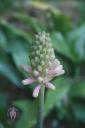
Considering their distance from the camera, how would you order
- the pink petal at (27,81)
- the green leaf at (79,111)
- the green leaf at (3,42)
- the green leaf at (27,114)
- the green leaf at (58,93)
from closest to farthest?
1. the pink petal at (27,81)
2. the green leaf at (27,114)
3. the green leaf at (58,93)
4. the green leaf at (79,111)
5. the green leaf at (3,42)

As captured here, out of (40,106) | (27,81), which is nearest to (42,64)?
(27,81)

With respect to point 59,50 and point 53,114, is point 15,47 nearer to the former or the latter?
point 59,50

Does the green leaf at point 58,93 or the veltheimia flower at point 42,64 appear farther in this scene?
the green leaf at point 58,93

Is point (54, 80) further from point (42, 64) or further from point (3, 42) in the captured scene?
Result: point (42, 64)

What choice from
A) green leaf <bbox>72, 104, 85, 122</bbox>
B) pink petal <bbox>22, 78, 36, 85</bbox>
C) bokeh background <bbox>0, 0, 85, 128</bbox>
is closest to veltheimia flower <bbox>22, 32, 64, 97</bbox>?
pink petal <bbox>22, 78, 36, 85</bbox>

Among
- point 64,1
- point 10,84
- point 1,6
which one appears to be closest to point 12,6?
point 1,6

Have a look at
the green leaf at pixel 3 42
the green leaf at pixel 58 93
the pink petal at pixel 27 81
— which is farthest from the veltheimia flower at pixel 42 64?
the green leaf at pixel 3 42

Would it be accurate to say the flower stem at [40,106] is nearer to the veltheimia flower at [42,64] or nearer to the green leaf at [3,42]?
the veltheimia flower at [42,64]
